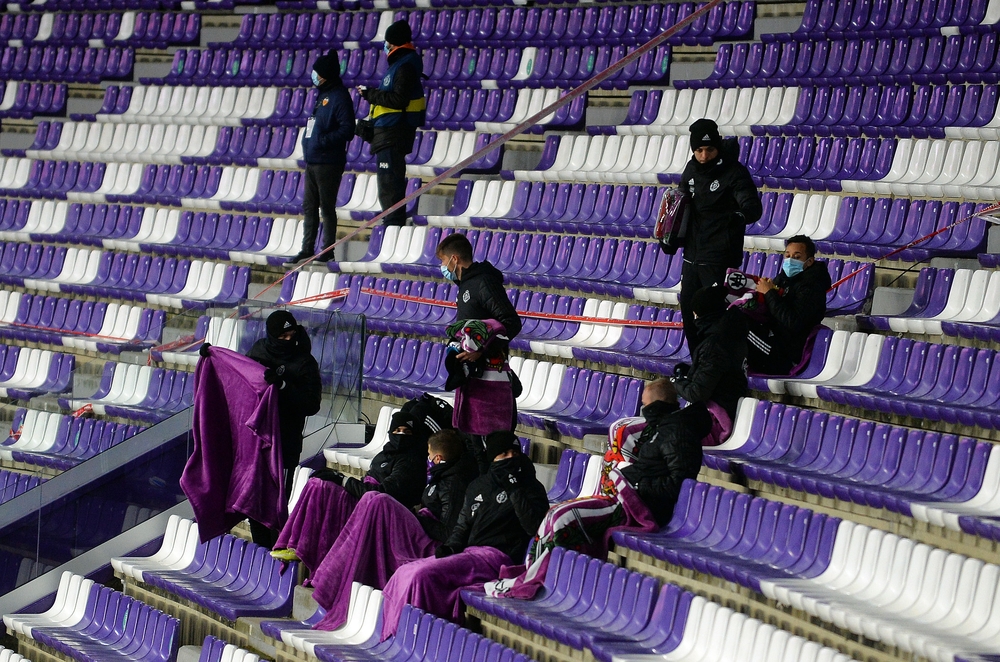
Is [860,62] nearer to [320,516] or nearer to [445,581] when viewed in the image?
[320,516]

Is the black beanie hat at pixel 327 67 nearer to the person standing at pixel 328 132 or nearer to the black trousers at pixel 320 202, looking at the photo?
the person standing at pixel 328 132

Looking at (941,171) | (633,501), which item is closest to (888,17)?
(941,171)

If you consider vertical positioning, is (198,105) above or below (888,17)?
below

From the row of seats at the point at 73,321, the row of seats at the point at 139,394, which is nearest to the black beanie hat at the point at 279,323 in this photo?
the row of seats at the point at 139,394

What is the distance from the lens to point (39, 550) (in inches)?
294

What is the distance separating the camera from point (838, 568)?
16.3 ft

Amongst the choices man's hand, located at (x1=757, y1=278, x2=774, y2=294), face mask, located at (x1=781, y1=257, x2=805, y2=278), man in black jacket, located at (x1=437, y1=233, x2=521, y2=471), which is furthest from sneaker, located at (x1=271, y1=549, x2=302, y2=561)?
face mask, located at (x1=781, y1=257, x2=805, y2=278)

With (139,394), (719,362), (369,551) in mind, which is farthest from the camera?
(139,394)

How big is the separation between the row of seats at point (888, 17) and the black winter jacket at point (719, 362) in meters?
3.02

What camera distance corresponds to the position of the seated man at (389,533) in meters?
6.12

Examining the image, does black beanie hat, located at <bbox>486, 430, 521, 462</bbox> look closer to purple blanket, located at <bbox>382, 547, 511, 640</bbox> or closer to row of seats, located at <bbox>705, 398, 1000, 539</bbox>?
purple blanket, located at <bbox>382, 547, 511, 640</bbox>

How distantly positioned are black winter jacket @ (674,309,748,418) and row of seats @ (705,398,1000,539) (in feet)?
0.32

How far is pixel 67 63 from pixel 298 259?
444 centimetres

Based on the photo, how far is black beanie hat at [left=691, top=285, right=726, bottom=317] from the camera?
20.0ft
